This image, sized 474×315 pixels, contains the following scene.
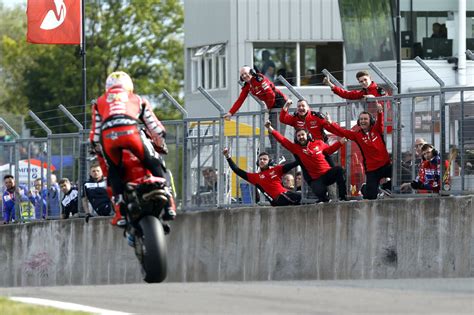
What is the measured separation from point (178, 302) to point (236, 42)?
37.6 meters

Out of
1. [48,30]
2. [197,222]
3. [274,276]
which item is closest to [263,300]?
[274,276]

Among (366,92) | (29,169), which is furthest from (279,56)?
(366,92)

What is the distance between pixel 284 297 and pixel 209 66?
4082 centimetres

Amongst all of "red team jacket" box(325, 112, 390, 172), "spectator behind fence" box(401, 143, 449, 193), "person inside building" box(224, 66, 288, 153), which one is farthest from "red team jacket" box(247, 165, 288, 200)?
"spectator behind fence" box(401, 143, 449, 193)

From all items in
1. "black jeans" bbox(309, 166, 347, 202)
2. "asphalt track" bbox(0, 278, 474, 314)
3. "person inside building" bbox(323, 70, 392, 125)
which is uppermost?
"person inside building" bbox(323, 70, 392, 125)

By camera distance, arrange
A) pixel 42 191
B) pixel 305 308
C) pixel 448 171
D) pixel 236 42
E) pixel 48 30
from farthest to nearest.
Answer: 1. pixel 236 42
2. pixel 48 30
3. pixel 42 191
4. pixel 448 171
5. pixel 305 308

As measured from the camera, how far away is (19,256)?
27031mm

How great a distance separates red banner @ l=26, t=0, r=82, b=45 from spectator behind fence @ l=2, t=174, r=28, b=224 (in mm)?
4563

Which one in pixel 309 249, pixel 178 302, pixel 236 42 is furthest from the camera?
pixel 236 42

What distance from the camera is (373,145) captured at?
2050 cm

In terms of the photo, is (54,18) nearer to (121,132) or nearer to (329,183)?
(329,183)

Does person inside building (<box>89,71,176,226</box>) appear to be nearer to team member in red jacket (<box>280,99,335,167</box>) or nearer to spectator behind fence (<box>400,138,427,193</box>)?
spectator behind fence (<box>400,138,427,193</box>)

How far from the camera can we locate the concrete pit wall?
19469 mm

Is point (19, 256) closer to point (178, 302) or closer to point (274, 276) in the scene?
point (274, 276)
